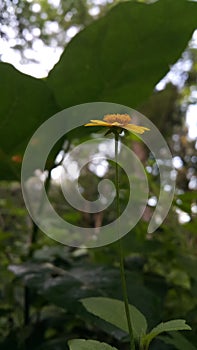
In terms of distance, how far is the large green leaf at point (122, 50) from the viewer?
0.61 meters

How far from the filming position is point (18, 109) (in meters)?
0.61

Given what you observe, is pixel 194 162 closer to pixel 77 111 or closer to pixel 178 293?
pixel 178 293

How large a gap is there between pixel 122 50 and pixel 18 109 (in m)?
0.15

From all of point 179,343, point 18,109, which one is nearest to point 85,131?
point 18,109

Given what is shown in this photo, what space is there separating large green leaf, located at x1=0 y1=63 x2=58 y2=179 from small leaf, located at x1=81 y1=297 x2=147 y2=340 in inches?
11.5

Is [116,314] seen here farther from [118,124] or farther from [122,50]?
[122,50]

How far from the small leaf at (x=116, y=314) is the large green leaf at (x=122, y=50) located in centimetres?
31

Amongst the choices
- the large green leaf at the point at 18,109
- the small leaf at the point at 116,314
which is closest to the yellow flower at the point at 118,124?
the small leaf at the point at 116,314

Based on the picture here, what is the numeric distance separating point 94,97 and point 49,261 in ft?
0.86

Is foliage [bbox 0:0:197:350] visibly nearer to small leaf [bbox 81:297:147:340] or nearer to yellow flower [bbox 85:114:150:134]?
small leaf [bbox 81:297:147:340]

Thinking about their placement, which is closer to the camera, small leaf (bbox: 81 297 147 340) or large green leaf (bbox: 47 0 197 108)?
small leaf (bbox: 81 297 147 340)

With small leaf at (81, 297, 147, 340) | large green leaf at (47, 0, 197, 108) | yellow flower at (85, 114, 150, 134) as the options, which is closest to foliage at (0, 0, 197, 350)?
large green leaf at (47, 0, 197, 108)

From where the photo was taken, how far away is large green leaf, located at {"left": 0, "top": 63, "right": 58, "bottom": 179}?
1.92 ft

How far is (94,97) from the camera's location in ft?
2.14
